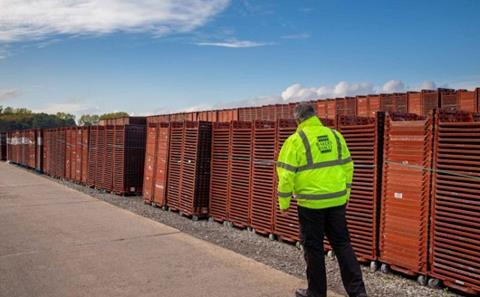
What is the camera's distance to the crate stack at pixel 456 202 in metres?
5.79

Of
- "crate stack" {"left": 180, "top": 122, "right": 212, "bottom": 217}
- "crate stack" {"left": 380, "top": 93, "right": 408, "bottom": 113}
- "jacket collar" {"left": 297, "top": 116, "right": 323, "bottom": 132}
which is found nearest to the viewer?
"jacket collar" {"left": 297, "top": 116, "right": 323, "bottom": 132}

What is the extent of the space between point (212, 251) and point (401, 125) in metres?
3.82

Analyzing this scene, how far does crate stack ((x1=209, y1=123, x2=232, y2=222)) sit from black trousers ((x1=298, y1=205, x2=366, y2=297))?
5842 mm

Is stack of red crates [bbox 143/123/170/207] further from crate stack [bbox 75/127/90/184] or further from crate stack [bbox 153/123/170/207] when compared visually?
crate stack [bbox 75/127/90/184]

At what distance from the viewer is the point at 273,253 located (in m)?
8.36

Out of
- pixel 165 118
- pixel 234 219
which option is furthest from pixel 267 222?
pixel 165 118

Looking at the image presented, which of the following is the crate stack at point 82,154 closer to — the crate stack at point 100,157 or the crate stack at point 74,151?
the crate stack at point 74,151

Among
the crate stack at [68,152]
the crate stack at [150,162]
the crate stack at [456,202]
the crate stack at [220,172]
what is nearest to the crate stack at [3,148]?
the crate stack at [68,152]

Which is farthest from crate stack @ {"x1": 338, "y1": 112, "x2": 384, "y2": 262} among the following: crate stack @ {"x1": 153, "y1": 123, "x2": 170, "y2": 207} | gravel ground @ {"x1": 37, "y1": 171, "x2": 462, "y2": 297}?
crate stack @ {"x1": 153, "y1": 123, "x2": 170, "y2": 207}

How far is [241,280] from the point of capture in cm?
646

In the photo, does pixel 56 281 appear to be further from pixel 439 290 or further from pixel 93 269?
pixel 439 290

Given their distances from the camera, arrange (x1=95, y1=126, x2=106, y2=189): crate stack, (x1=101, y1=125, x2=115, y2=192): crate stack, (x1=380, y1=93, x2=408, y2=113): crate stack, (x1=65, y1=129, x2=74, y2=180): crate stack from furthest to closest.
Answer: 1. (x1=65, y1=129, x2=74, y2=180): crate stack
2. (x1=95, y1=126, x2=106, y2=189): crate stack
3. (x1=101, y1=125, x2=115, y2=192): crate stack
4. (x1=380, y1=93, x2=408, y2=113): crate stack

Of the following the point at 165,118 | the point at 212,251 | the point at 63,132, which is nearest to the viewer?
the point at 212,251

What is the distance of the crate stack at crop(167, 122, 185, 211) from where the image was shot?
12.8m
